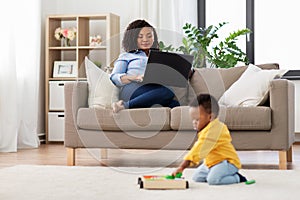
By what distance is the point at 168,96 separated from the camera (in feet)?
12.6

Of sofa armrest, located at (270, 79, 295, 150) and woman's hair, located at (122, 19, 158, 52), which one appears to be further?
woman's hair, located at (122, 19, 158, 52)

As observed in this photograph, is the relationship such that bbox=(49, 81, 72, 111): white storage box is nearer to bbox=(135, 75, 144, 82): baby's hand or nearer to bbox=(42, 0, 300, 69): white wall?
bbox=(42, 0, 300, 69): white wall

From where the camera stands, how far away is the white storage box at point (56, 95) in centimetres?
578

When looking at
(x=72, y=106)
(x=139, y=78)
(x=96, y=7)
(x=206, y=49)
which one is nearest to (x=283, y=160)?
(x=139, y=78)

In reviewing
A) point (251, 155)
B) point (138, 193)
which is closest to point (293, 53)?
point (251, 155)

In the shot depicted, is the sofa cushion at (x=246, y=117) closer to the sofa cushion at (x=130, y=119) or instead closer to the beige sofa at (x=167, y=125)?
the beige sofa at (x=167, y=125)

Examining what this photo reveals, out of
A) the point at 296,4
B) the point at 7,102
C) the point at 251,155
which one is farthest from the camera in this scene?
the point at 296,4

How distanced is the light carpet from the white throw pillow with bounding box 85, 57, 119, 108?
0.59 metres

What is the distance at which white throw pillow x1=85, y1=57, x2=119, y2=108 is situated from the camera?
3.89 m

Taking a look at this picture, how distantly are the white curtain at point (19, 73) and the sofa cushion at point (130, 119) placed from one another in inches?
60.0

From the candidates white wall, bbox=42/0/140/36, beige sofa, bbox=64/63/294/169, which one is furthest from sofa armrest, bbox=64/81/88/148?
white wall, bbox=42/0/140/36

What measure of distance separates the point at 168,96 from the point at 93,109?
50 centimetres

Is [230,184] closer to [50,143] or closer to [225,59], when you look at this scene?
[225,59]

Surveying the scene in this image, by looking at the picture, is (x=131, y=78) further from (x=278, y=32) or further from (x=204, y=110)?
(x=278, y=32)
